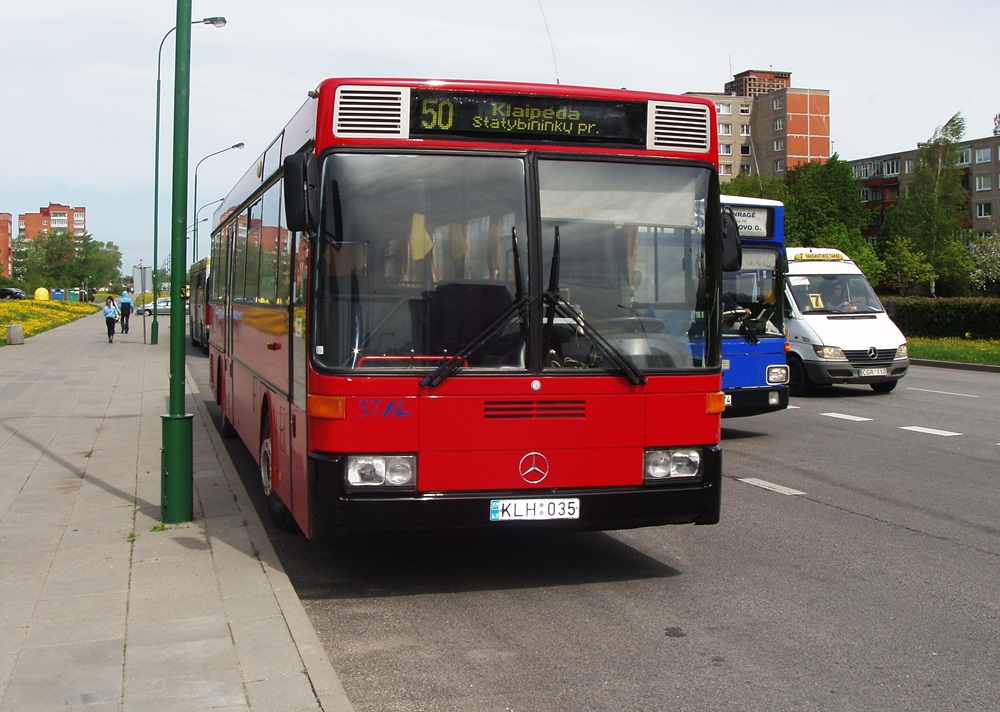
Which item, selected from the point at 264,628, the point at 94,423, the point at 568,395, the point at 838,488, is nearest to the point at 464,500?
the point at 568,395

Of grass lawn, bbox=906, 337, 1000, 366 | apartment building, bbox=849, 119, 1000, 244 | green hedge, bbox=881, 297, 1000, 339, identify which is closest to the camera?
grass lawn, bbox=906, 337, 1000, 366

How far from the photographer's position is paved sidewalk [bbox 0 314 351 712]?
469cm

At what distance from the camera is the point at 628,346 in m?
6.34

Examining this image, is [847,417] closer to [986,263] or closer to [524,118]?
[524,118]

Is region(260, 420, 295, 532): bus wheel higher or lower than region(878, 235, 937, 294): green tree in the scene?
lower

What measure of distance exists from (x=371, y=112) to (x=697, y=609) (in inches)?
129

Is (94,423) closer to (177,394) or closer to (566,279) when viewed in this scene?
(177,394)

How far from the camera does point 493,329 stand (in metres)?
6.09

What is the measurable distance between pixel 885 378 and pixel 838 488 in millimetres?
9303

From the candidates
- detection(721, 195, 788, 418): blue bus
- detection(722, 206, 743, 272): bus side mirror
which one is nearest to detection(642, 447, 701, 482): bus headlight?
detection(722, 206, 743, 272): bus side mirror

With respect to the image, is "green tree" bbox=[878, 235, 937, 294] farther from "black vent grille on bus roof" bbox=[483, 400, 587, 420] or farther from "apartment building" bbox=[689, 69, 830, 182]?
"black vent grille on bus roof" bbox=[483, 400, 587, 420]

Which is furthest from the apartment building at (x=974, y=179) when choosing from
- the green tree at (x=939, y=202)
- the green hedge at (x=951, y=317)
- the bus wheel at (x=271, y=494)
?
the bus wheel at (x=271, y=494)

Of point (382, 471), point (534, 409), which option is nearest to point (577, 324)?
point (534, 409)

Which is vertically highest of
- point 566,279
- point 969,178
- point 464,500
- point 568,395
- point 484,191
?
point 969,178
